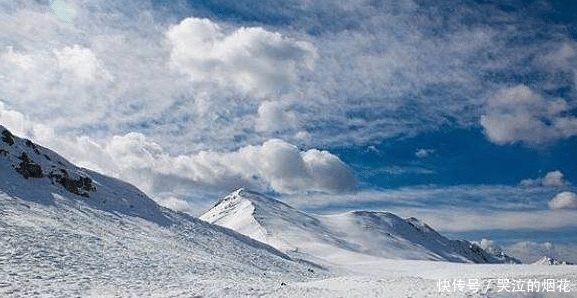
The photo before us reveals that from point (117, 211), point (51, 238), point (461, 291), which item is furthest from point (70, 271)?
point (117, 211)

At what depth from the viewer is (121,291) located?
2755cm

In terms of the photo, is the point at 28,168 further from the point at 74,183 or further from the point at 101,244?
the point at 101,244

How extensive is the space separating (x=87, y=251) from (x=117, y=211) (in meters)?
23.7

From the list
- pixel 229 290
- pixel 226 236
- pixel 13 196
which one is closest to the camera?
pixel 229 290

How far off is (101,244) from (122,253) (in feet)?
7.85

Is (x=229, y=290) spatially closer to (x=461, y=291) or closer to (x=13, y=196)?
(x=461, y=291)

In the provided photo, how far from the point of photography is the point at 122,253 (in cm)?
3912

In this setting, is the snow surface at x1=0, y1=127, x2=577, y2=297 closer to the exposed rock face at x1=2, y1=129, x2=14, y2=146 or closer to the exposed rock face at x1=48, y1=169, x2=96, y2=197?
the exposed rock face at x1=48, y1=169, x2=96, y2=197

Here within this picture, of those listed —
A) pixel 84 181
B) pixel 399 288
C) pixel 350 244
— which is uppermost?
pixel 350 244

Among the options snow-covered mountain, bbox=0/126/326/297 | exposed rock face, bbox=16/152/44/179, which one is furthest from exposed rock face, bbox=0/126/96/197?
snow-covered mountain, bbox=0/126/326/297

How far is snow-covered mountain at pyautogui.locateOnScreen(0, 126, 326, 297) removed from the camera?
93.1ft

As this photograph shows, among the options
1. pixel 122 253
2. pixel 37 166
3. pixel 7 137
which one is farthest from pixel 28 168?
pixel 122 253

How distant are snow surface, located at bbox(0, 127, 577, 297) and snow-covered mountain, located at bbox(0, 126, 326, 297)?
10 centimetres

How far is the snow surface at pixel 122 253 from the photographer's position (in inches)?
1106
